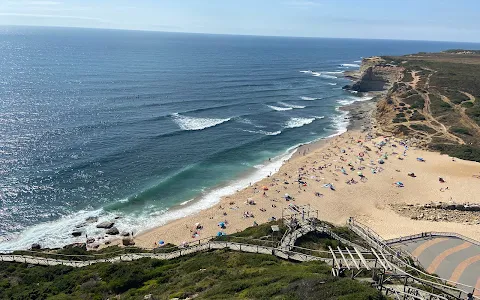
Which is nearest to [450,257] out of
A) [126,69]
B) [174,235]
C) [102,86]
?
[174,235]

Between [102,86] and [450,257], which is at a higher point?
[102,86]

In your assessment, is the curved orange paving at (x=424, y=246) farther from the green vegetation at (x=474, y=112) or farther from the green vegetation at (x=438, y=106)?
the green vegetation at (x=438, y=106)

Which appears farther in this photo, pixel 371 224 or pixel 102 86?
pixel 102 86

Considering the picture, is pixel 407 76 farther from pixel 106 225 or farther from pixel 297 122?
pixel 106 225

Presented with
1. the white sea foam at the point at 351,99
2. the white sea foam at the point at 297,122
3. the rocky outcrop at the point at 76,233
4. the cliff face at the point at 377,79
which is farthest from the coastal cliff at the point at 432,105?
the rocky outcrop at the point at 76,233

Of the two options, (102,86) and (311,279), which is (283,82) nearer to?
(102,86)

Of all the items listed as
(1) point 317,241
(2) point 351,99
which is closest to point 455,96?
(2) point 351,99
